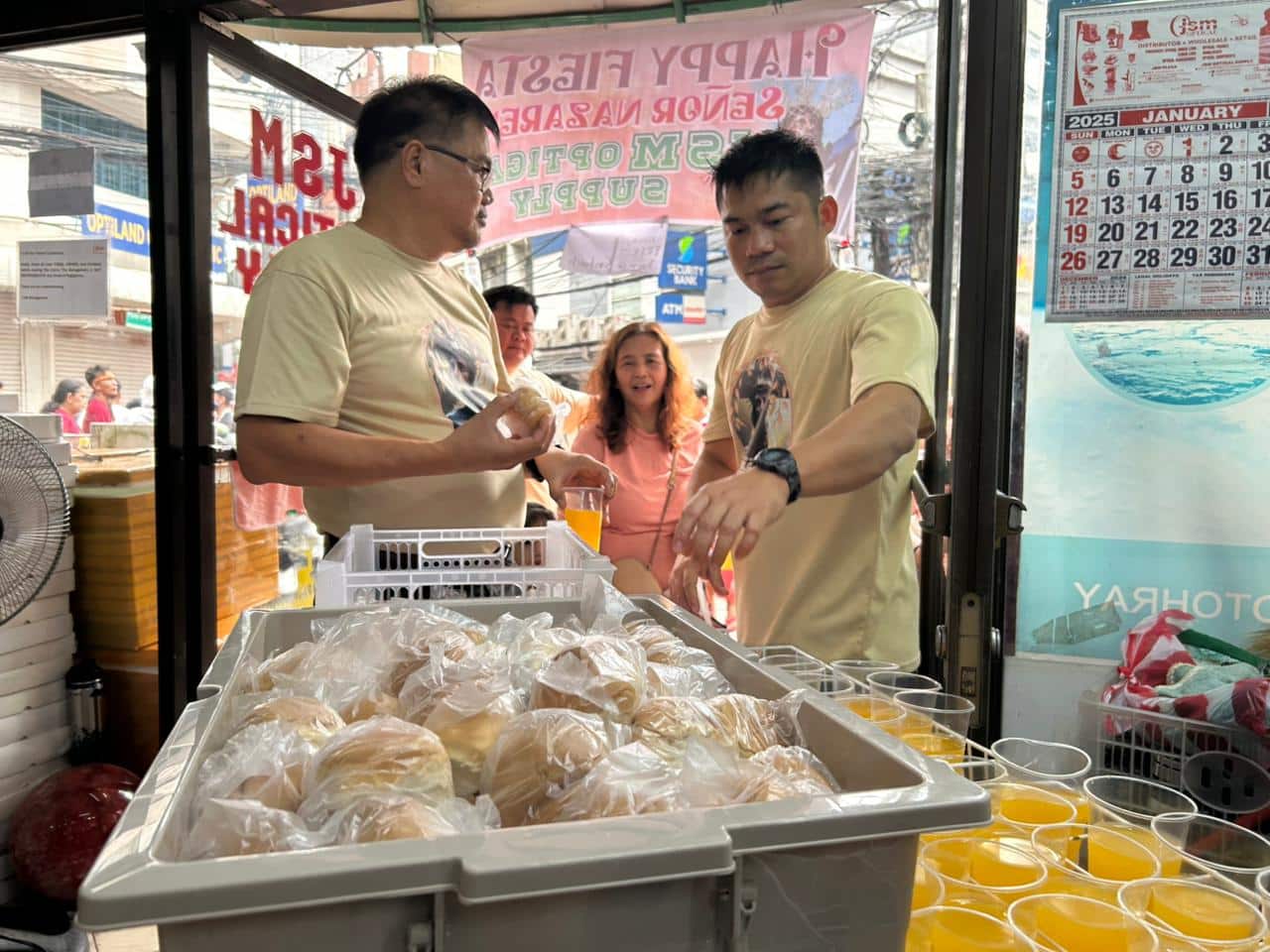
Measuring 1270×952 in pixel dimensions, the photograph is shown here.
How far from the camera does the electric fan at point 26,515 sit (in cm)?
224

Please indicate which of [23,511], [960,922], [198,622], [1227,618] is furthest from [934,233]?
[23,511]

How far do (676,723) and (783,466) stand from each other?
0.68 metres

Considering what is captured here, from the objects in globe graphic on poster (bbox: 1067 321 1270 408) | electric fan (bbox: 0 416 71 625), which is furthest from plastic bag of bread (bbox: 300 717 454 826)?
electric fan (bbox: 0 416 71 625)

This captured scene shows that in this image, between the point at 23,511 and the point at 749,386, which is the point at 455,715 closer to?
the point at 749,386

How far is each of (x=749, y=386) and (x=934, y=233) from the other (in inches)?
28.9

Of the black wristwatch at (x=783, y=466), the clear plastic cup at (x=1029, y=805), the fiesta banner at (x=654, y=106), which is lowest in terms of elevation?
the clear plastic cup at (x=1029, y=805)

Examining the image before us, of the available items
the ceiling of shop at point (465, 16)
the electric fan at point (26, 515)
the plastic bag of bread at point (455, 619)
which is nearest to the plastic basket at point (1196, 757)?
the plastic bag of bread at point (455, 619)

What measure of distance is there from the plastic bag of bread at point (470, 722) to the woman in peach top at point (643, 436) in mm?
2772

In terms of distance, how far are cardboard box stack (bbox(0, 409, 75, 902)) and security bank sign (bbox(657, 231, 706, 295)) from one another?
2316 mm

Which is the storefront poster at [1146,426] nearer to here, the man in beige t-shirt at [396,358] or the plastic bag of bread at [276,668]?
the man in beige t-shirt at [396,358]

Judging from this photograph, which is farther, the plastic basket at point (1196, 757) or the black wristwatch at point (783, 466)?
the plastic basket at point (1196, 757)

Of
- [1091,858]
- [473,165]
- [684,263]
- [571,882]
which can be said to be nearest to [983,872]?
[1091,858]

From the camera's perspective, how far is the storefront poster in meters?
1.83

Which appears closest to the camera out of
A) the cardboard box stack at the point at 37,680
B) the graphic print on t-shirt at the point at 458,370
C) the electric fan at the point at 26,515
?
the graphic print on t-shirt at the point at 458,370
